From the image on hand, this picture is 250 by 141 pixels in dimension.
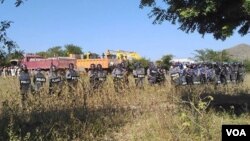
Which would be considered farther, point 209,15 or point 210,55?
point 210,55

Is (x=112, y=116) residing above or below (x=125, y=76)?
below

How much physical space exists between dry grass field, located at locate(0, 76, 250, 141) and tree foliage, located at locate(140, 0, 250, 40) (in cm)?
167

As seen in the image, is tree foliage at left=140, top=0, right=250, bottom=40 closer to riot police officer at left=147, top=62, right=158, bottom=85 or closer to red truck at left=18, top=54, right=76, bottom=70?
riot police officer at left=147, top=62, right=158, bottom=85

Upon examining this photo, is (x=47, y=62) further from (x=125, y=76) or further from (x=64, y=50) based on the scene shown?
(x=64, y=50)

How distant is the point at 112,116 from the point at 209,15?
11.1 feet

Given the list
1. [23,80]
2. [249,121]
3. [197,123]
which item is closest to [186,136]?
[197,123]

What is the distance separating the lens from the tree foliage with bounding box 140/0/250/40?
10.4 meters

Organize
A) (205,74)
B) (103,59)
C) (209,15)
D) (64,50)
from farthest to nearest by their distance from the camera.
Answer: (64,50)
(103,59)
(205,74)
(209,15)

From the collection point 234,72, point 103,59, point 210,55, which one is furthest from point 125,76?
point 210,55

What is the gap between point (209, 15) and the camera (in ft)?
36.9

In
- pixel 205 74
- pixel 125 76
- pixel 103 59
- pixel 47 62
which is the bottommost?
pixel 205 74

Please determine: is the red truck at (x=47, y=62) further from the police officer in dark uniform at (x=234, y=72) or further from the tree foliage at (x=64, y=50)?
the tree foliage at (x=64, y=50)

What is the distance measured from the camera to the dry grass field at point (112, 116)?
9477mm

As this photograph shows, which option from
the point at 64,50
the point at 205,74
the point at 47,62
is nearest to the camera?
the point at 205,74
